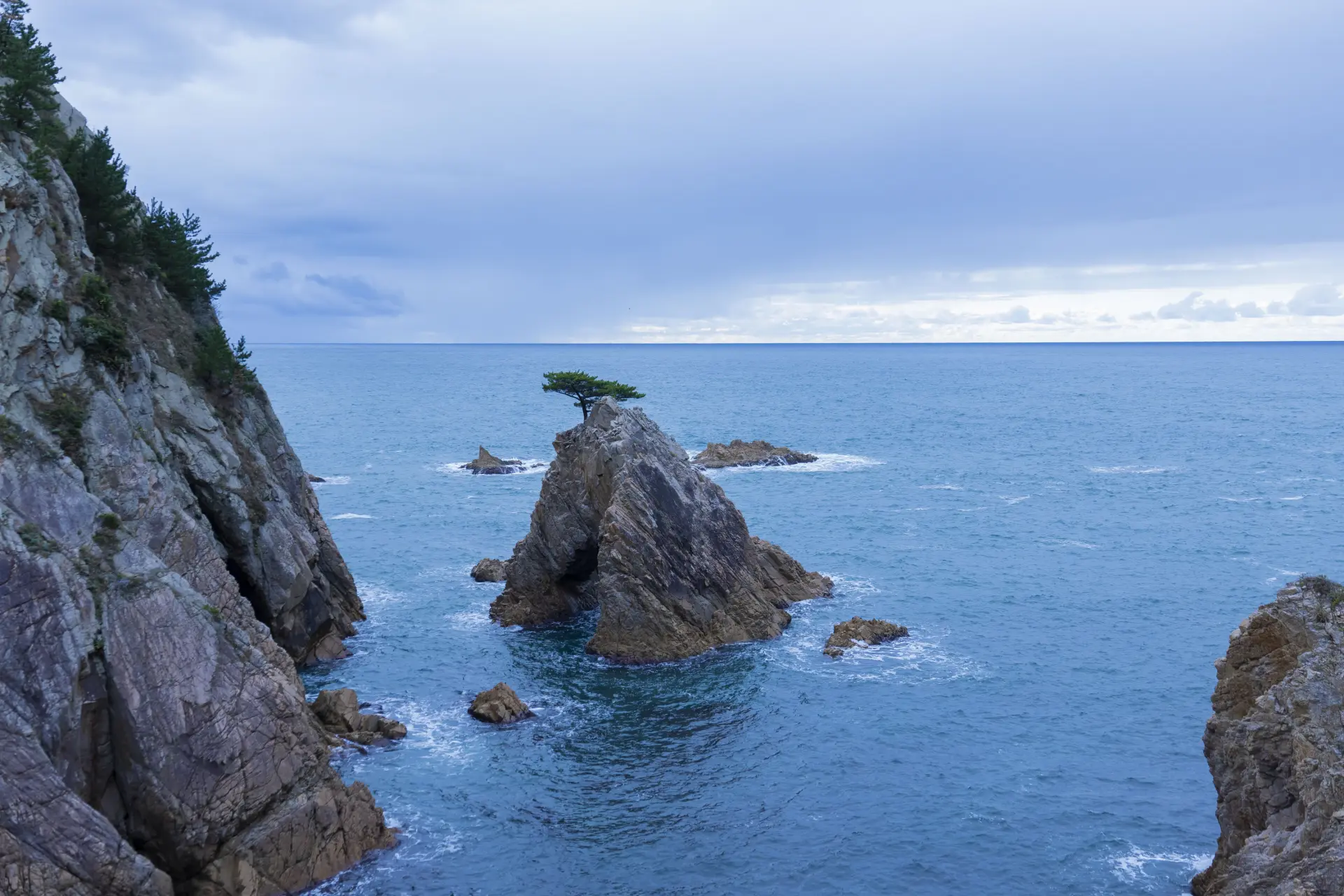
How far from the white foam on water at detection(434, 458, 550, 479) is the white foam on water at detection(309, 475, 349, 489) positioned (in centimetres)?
1057

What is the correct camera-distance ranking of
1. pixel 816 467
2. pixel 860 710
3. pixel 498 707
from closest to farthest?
pixel 498 707
pixel 860 710
pixel 816 467

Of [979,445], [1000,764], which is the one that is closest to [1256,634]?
[1000,764]

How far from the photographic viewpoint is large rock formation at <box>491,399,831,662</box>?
51.4m

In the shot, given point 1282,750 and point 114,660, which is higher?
point 114,660

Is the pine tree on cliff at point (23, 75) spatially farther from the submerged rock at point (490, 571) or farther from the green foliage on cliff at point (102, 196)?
the submerged rock at point (490, 571)

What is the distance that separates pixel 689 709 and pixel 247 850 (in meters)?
20.5

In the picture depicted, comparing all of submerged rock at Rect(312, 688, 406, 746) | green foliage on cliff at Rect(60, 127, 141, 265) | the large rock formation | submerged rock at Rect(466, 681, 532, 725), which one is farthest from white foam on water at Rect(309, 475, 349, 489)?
submerged rock at Rect(312, 688, 406, 746)

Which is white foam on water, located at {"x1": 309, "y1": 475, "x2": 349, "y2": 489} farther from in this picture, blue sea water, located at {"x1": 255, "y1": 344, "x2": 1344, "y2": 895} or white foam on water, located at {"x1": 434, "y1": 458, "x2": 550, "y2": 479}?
blue sea water, located at {"x1": 255, "y1": 344, "x2": 1344, "y2": 895}

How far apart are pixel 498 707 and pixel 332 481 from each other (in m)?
70.6

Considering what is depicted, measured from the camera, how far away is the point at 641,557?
170 ft

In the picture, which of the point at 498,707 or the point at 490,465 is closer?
the point at 498,707

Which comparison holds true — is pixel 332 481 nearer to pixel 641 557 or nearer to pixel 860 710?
pixel 641 557

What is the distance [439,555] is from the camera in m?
73.6

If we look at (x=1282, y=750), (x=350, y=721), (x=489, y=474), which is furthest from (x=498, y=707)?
(x=489, y=474)
